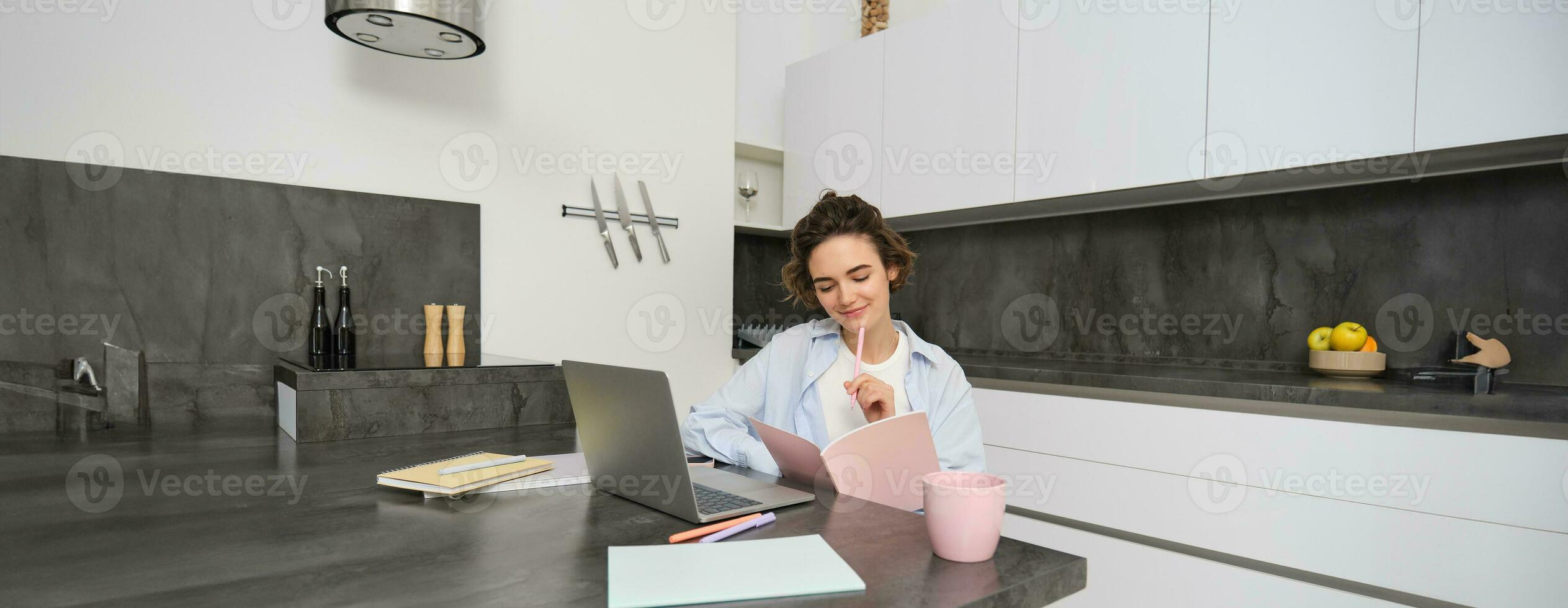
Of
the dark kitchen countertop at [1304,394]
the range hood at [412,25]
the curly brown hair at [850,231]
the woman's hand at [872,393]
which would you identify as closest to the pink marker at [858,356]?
the woman's hand at [872,393]

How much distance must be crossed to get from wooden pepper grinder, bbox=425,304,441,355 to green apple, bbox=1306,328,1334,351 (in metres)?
2.43

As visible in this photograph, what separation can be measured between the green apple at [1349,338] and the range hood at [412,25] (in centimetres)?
228

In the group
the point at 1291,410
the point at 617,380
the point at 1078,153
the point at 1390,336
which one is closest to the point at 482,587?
the point at 617,380

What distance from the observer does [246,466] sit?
128cm

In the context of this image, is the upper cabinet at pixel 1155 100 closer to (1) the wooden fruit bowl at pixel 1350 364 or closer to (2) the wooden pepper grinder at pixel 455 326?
(1) the wooden fruit bowl at pixel 1350 364

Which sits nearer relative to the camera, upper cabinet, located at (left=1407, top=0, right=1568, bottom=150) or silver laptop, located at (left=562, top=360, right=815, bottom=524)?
silver laptop, located at (left=562, top=360, right=815, bottom=524)

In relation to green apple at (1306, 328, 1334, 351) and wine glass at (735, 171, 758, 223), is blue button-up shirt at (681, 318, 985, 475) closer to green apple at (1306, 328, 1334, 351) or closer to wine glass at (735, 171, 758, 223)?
green apple at (1306, 328, 1334, 351)

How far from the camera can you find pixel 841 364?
1.66 m

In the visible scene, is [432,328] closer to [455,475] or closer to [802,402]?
[802,402]

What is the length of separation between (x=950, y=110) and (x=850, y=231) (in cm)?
144

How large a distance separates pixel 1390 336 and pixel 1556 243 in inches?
15.6

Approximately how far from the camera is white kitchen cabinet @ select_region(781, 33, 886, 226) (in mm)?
3098

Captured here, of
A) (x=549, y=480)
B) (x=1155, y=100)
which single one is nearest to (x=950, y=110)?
(x=1155, y=100)

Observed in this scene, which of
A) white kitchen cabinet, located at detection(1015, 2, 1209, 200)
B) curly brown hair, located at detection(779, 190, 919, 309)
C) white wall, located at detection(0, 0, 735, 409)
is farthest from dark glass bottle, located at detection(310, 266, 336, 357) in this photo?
white kitchen cabinet, located at detection(1015, 2, 1209, 200)
